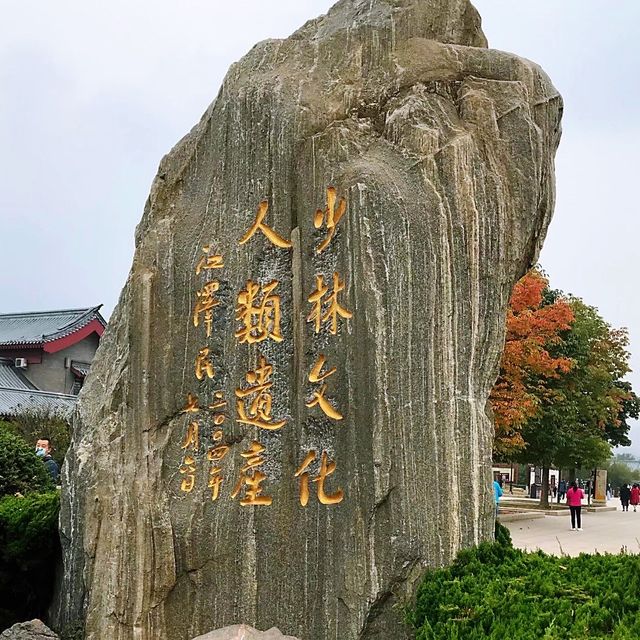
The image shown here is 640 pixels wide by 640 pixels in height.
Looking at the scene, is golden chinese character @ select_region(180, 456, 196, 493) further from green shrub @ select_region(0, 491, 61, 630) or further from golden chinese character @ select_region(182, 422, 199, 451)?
green shrub @ select_region(0, 491, 61, 630)

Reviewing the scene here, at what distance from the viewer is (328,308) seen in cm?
439

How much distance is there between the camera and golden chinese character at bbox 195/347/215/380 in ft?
16.0

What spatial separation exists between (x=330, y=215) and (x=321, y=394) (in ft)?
3.26

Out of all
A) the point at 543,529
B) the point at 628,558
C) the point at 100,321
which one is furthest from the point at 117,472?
the point at 100,321

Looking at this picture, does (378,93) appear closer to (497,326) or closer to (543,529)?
(497,326)

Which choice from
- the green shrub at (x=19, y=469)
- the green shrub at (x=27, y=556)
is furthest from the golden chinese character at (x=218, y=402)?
the green shrub at (x=19, y=469)

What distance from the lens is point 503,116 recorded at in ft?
14.5

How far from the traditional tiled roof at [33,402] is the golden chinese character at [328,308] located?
50.5 ft

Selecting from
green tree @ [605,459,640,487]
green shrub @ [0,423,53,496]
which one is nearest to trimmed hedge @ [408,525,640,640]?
green shrub @ [0,423,53,496]

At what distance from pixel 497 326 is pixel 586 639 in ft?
5.88

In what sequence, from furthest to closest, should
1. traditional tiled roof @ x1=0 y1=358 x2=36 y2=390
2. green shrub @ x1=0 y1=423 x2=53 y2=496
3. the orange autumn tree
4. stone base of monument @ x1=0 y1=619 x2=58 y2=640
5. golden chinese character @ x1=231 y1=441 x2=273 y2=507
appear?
traditional tiled roof @ x1=0 y1=358 x2=36 y2=390 → the orange autumn tree → green shrub @ x1=0 y1=423 x2=53 y2=496 → stone base of monument @ x1=0 y1=619 x2=58 y2=640 → golden chinese character @ x1=231 y1=441 x2=273 y2=507

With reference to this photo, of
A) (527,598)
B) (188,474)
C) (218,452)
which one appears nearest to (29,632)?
(188,474)

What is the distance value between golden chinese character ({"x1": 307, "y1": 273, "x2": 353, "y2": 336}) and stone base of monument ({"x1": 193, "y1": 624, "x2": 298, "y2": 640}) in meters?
1.60

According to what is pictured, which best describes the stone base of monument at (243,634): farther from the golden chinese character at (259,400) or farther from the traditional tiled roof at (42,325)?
the traditional tiled roof at (42,325)
